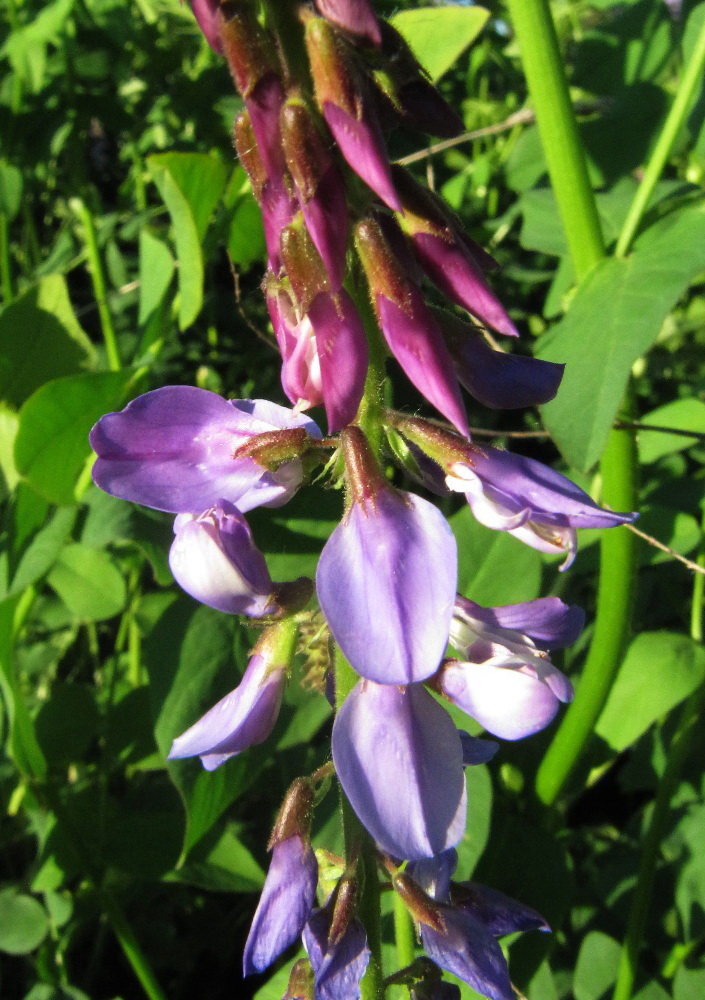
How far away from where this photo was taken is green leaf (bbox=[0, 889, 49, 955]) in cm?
134

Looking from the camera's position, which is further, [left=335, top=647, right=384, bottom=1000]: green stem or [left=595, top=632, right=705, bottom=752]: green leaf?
[left=595, top=632, right=705, bottom=752]: green leaf

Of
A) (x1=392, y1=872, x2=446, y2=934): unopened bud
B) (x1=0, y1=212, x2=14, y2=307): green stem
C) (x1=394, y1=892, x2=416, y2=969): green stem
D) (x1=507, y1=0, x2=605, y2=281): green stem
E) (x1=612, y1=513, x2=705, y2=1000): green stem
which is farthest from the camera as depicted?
(x1=0, y1=212, x2=14, y2=307): green stem

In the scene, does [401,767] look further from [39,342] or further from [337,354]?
[39,342]

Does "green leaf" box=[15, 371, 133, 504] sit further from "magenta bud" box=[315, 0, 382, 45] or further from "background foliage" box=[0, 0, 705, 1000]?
"magenta bud" box=[315, 0, 382, 45]

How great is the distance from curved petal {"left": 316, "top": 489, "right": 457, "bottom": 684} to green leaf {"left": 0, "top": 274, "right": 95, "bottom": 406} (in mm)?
685

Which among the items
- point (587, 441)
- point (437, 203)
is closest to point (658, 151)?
point (587, 441)

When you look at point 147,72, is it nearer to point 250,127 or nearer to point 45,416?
point 45,416

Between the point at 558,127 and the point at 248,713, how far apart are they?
0.75 m

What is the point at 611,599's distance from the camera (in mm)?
1174

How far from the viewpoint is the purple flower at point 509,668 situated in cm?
69

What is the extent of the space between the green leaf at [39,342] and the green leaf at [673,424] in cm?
81

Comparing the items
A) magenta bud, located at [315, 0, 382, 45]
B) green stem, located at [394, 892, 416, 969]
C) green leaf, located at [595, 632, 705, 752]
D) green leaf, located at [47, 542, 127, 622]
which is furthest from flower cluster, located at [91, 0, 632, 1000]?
green leaf, located at [47, 542, 127, 622]

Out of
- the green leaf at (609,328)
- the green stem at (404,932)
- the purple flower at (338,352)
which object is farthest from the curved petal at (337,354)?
the green stem at (404,932)

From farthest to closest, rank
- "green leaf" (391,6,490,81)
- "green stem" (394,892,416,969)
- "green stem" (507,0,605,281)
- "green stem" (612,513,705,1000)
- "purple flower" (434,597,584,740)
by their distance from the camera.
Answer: "green stem" (612,513,705,1000)
"green leaf" (391,6,490,81)
"green stem" (507,0,605,281)
"green stem" (394,892,416,969)
"purple flower" (434,597,584,740)
